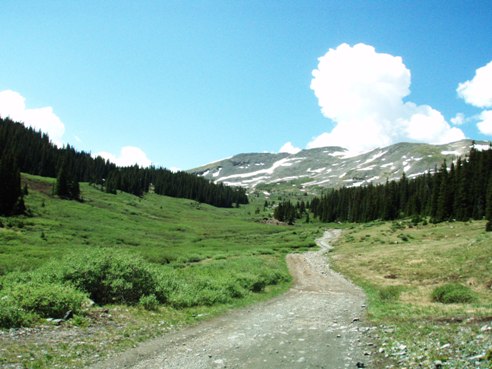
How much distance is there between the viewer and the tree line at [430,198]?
3194 inches

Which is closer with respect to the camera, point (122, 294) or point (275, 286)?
point (122, 294)

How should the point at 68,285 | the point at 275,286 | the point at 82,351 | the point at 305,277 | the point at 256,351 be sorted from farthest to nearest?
Answer: the point at 305,277
the point at 275,286
the point at 68,285
the point at 256,351
the point at 82,351

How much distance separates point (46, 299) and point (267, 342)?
9.19 meters

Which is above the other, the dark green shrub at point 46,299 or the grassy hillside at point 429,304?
the grassy hillside at point 429,304

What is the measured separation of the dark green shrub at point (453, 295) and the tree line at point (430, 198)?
39.8 m

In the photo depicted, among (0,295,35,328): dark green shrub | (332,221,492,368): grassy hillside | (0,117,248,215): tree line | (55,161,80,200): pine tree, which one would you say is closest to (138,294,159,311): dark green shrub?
(0,295,35,328): dark green shrub

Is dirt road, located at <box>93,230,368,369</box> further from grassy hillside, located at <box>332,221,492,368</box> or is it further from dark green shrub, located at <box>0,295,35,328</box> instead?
dark green shrub, located at <box>0,295,35,328</box>

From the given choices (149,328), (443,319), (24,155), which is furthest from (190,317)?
(24,155)

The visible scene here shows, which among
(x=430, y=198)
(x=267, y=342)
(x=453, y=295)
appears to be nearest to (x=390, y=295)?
(x=453, y=295)

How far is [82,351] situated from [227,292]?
12832 mm

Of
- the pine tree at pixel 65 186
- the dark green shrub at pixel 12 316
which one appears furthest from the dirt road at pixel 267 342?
the pine tree at pixel 65 186

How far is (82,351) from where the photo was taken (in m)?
11.6

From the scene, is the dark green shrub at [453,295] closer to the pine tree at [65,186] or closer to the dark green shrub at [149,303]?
the dark green shrub at [149,303]

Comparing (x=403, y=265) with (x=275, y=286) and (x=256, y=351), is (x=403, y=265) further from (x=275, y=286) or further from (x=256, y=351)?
(x=256, y=351)
